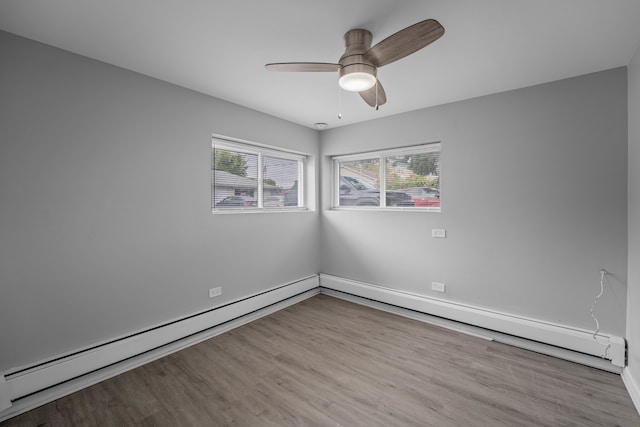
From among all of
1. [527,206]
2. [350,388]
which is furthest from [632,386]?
[350,388]

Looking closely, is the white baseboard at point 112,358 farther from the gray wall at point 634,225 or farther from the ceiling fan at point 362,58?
the gray wall at point 634,225

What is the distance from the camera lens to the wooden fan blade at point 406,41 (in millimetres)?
1371

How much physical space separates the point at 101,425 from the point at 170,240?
1.40 metres

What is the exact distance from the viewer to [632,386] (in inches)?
78.0

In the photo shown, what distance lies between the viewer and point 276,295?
3574mm

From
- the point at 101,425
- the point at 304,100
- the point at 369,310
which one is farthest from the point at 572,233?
the point at 101,425

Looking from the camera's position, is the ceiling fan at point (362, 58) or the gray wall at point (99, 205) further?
the gray wall at point (99, 205)

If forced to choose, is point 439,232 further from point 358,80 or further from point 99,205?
point 99,205

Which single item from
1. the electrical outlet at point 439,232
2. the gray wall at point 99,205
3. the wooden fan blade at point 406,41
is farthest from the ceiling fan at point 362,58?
the electrical outlet at point 439,232

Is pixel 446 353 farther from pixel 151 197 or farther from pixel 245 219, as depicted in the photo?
pixel 151 197

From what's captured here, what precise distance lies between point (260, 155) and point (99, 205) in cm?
184

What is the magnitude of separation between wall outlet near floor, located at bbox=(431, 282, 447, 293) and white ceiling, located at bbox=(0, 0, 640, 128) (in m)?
2.10

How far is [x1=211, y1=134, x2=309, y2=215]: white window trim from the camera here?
3135 millimetres

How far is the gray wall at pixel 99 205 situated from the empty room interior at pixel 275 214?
1 cm
